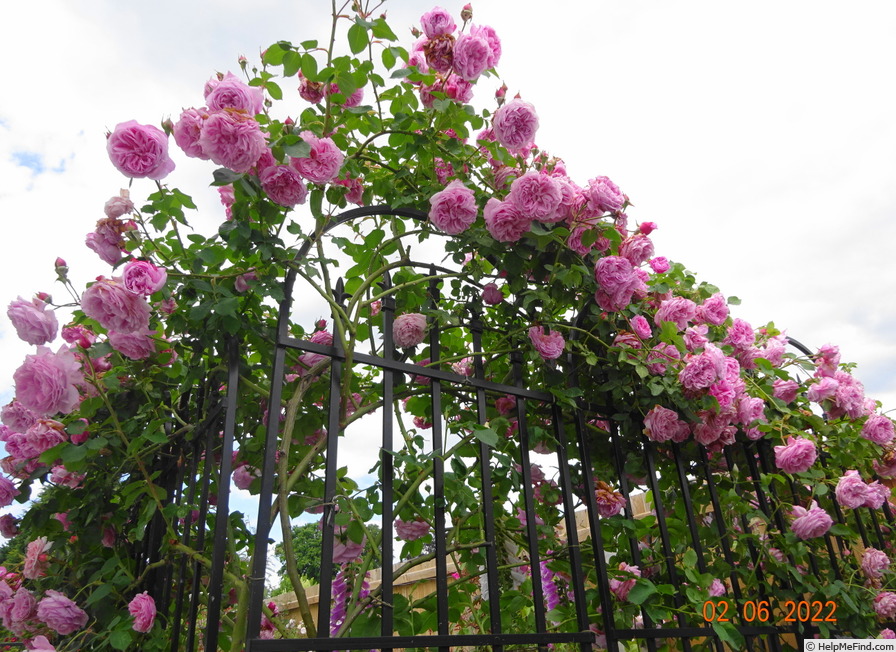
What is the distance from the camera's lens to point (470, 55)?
1625 millimetres

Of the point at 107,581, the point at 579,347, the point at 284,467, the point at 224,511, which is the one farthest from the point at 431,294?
the point at 107,581

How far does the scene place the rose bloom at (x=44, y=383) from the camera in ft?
4.43

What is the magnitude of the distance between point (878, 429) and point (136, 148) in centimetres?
253

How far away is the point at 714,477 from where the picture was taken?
6.70 ft

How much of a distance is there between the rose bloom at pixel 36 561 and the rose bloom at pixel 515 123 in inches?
68.5

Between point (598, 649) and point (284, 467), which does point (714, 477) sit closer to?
point (598, 649)

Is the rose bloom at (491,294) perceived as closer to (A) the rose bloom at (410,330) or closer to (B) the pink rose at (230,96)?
(A) the rose bloom at (410,330)

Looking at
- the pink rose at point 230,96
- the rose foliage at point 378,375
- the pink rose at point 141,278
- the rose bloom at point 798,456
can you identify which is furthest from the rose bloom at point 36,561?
the rose bloom at point 798,456

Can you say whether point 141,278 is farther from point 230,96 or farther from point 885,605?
point 885,605

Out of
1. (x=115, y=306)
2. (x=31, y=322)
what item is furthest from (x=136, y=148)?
(x=31, y=322)

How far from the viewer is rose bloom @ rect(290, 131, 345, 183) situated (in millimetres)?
1427

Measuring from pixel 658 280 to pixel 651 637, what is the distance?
1074 mm

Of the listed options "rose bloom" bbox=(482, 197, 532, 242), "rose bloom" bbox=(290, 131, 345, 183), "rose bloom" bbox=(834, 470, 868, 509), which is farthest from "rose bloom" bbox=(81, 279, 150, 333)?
"rose bloom" bbox=(834, 470, 868, 509)

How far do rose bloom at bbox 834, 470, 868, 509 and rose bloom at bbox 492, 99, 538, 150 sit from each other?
146 centimetres
